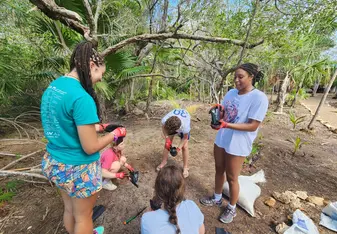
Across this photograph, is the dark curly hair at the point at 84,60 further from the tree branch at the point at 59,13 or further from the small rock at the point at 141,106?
the small rock at the point at 141,106

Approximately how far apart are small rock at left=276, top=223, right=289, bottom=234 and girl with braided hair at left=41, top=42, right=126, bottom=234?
1818mm

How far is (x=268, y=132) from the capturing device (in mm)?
4793

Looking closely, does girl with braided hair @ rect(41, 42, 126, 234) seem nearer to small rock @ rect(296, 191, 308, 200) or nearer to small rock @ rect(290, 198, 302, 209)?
small rock @ rect(290, 198, 302, 209)

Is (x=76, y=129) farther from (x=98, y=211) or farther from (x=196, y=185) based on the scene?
(x=196, y=185)

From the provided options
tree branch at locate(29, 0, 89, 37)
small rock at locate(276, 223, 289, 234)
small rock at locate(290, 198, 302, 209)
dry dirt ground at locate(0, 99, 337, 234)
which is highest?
tree branch at locate(29, 0, 89, 37)

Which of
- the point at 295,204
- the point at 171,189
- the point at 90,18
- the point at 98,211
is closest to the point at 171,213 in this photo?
the point at 171,189

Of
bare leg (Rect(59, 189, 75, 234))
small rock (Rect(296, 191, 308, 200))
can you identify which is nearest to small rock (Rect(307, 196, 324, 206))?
small rock (Rect(296, 191, 308, 200))

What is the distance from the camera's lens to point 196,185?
246cm

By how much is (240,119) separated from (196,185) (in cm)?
132

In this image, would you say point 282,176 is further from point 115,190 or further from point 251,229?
point 115,190

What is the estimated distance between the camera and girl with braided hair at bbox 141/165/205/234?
39.9 inches

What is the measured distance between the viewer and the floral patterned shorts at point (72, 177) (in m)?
1.05

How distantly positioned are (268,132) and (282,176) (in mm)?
2361

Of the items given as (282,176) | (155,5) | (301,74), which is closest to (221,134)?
(282,176)
